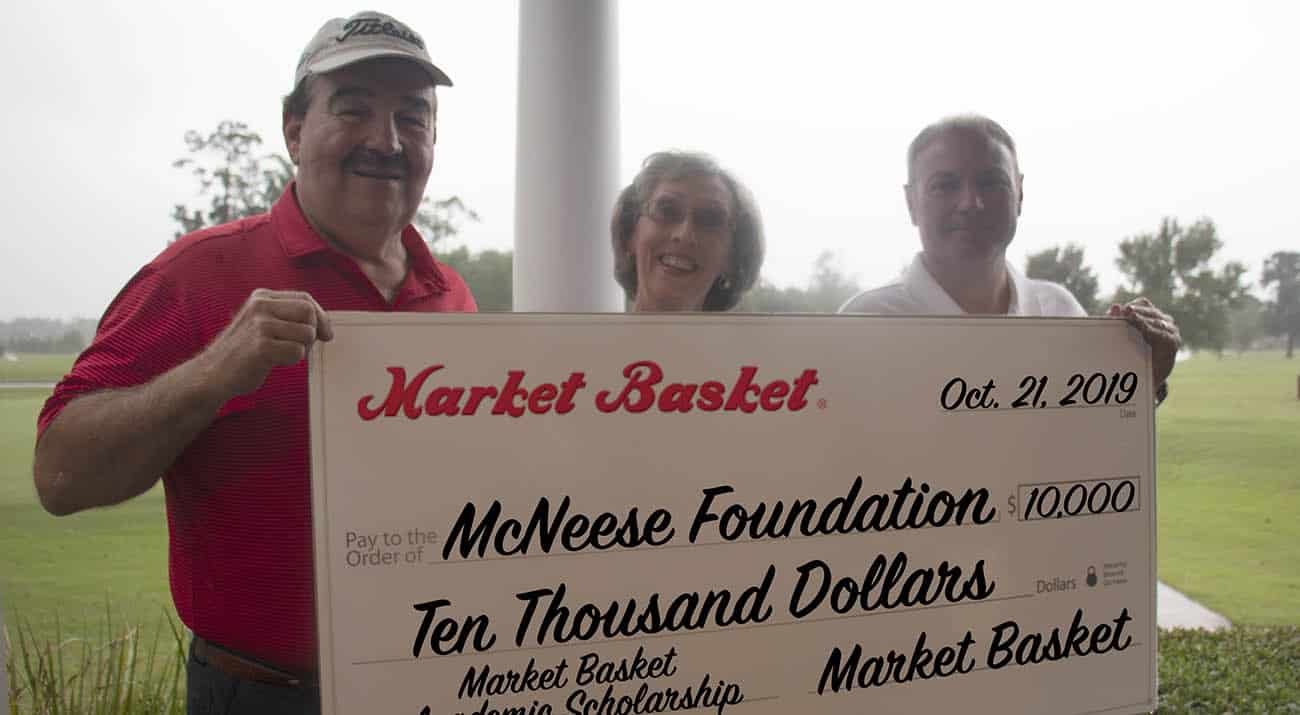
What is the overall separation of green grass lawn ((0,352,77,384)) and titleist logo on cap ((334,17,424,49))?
0.89 m

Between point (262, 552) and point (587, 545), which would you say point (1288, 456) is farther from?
point (262, 552)

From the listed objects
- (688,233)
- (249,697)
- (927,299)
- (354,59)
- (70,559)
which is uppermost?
(354,59)

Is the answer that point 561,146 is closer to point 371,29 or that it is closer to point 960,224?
point 371,29

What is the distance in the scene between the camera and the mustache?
4.05 ft

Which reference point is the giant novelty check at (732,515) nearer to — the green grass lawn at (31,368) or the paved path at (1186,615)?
the green grass lawn at (31,368)

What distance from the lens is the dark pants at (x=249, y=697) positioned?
1.20 meters

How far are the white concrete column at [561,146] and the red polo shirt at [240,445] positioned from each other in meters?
0.81

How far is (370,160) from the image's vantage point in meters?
1.24

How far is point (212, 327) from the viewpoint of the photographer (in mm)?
1165

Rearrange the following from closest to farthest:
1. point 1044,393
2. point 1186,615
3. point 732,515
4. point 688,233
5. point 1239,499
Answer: point 732,515 < point 1044,393 < point 688,233 < point 1239,499 < point 1186,615

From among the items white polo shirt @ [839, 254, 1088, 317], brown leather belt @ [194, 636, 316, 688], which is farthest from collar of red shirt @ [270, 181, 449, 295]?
white polo shirt @ [839, 254, 1088, 317]

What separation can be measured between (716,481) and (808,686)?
336 millimetres

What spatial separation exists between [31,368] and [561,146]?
49.7 inches

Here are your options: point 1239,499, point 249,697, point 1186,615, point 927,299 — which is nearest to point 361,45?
point 249,697
